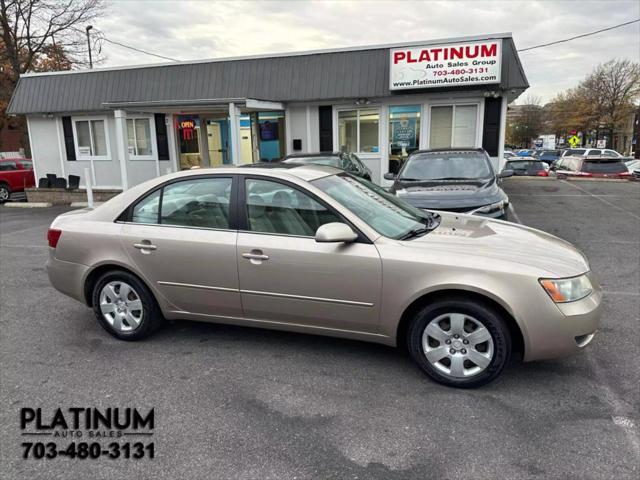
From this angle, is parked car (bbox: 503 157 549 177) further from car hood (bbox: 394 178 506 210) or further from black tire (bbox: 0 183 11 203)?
black tire (bbox: 0 183 11 203)

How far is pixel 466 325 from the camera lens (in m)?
3.30

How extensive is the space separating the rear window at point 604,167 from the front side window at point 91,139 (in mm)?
17193

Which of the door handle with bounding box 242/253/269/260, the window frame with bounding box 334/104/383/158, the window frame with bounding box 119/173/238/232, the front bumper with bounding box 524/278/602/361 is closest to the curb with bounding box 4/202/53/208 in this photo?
the window frame with bounding box 334/104/383/158

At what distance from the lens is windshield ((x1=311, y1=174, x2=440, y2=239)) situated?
367cm

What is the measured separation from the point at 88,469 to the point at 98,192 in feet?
46.4

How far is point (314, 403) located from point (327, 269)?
3.12 feet

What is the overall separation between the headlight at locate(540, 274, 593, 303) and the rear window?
16095 millimetres

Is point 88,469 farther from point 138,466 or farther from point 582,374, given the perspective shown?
point 582,374

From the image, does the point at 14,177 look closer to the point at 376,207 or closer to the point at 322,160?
the point at 322,160

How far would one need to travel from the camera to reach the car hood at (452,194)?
22.0 feet

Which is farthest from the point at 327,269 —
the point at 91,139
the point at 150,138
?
the point at 91,139

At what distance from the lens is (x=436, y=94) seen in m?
12.7

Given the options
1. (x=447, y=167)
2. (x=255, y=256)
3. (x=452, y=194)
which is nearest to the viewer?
(x=255, y=256)

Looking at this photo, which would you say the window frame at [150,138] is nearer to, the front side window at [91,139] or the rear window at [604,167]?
the front side window at [91,139]
